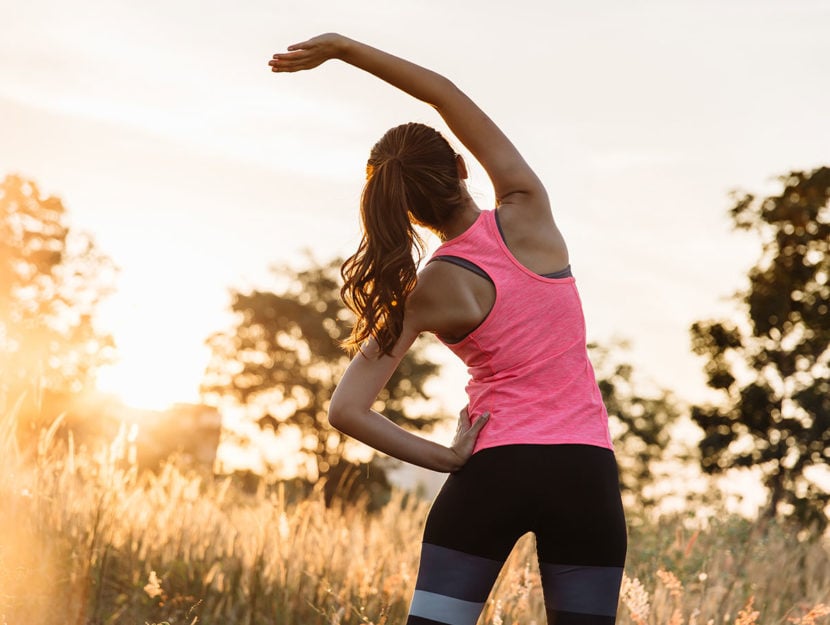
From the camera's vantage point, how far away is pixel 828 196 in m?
22.2

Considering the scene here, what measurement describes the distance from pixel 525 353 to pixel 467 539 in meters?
0.45

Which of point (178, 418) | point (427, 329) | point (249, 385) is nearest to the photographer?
point (427, 329)

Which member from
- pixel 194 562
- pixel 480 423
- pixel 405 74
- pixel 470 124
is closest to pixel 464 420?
pixel 480 423

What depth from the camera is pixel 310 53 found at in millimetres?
2486

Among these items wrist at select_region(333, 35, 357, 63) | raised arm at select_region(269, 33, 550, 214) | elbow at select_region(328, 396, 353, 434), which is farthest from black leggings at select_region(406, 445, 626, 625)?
wrist at select_region(333, 35, 357, 63)

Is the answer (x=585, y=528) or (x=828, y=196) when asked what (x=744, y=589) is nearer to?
(x=585, y=528)

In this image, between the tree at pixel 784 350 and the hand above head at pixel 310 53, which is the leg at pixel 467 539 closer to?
the hand above head at pixel 310 53

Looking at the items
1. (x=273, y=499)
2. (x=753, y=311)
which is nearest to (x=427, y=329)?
(x=273, y=499)

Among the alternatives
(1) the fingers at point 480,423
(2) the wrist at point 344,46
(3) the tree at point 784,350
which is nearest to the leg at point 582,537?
(1) the fingers at point 480,423

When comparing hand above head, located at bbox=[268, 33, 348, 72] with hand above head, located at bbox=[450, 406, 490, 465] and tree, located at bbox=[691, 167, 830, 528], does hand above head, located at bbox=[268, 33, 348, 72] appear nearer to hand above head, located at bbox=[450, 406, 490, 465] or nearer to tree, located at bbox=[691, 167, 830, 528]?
hand above head, located at bbox=[450, 406, 490, 465]

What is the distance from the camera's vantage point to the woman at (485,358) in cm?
233

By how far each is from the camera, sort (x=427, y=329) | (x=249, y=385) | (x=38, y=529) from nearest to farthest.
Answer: (x=427, y=329), (x=38, y=529), (x=249, y=385)

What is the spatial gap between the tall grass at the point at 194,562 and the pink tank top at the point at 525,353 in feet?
8.69

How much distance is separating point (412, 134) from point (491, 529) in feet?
3.13
